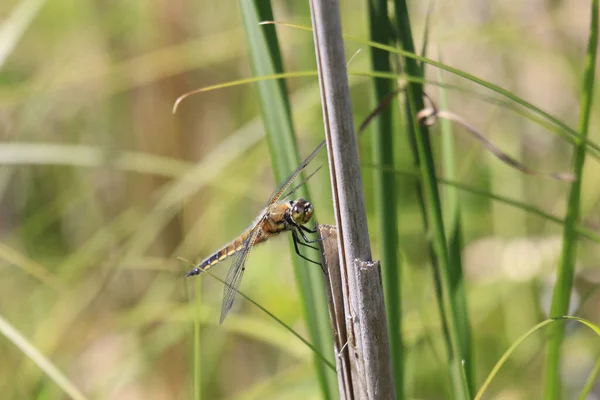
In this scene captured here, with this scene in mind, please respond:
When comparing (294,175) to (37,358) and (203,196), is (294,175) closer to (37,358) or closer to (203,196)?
(37,358)

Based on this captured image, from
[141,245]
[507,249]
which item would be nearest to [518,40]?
[507,249]

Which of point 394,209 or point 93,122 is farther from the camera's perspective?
point 93,122

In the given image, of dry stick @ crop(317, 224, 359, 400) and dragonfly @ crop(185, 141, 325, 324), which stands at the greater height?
dragonfly @ crop(185, 141, 325, 324)

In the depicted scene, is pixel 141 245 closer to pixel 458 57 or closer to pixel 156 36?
pixel 156 36

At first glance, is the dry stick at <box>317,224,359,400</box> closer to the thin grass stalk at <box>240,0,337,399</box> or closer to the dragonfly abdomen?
the thin grass stalk at <box>240,0,337,399</box>

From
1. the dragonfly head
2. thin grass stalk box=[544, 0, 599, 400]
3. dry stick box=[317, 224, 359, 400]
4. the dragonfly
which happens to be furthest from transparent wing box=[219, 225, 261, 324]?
thin grass stalk box=[544, 0, 599, 400]

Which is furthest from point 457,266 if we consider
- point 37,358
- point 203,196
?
point 203,196

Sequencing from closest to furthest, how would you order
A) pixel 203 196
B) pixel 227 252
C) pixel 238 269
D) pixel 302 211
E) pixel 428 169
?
pixel 428 169, pixel 302 211, pixel 238 269, pixel 227 252, pixel 203 196
